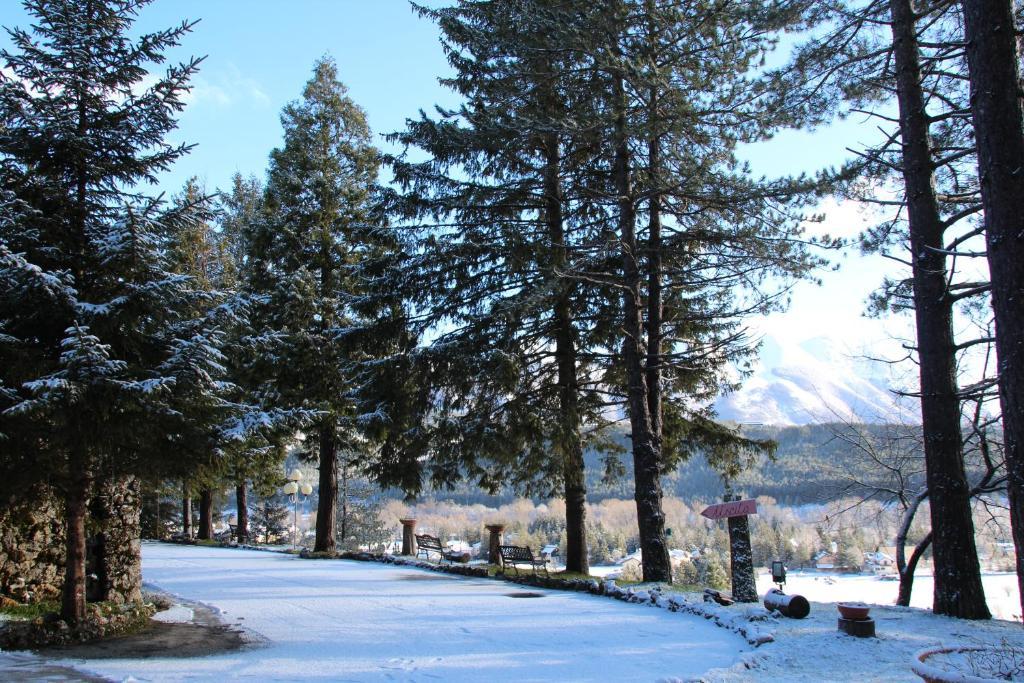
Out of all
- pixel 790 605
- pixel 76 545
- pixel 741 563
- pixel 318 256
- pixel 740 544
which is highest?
pixel 318 256

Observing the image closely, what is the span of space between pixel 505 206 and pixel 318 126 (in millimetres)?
9132

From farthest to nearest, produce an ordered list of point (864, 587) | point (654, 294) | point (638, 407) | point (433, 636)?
1. point (864, 587)
2. point (654, 294)
3. point (638, 407)
4. point (433, 636)

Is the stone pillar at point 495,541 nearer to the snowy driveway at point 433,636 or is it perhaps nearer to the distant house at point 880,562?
the snowy driveway at point 433,636

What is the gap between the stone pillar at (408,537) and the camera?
1759 cm

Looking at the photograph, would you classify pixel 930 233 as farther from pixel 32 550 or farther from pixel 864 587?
pixel 864 587

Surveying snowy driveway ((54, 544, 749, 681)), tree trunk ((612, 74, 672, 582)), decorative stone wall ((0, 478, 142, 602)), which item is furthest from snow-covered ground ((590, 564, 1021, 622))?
decorative stone wall ((0, 478, 142, 602))

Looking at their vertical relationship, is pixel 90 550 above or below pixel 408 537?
above

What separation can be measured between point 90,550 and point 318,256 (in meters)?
11.1

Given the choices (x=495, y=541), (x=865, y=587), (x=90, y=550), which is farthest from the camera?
(x=865, y=587)

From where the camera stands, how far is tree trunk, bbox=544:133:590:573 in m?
12.0

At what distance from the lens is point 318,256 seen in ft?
61.3

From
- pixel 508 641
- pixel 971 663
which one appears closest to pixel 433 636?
pixel 508 641

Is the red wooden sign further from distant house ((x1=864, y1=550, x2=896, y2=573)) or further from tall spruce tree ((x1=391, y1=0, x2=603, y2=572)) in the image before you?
distant house ((x1=864, y1=550, x2=896, y2=573))

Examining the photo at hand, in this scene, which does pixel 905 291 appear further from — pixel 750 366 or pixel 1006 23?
pixel 1006 23
